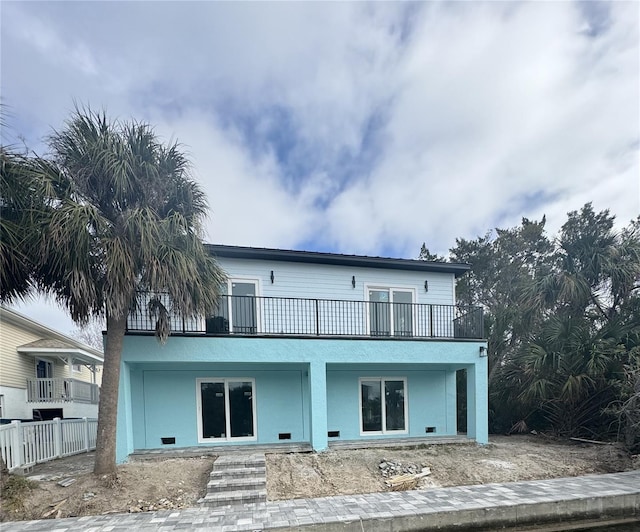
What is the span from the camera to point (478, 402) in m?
10.4

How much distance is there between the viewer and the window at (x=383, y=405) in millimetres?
10930

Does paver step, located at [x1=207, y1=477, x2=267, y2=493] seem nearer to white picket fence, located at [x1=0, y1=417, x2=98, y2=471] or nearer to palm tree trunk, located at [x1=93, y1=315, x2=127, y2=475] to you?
palm tree trunk, located at [x1=93, y1=315, x2=127, y2=475]

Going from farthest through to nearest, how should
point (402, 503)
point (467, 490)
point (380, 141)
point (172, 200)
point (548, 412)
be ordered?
point (380, 141)
point (548, 412)
point (172, 200)
point (467, 490)
point (402, 503)

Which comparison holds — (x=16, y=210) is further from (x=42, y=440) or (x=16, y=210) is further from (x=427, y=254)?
(x=427, y=254)

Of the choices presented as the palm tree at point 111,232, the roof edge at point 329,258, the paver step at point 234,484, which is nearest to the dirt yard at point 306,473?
the paver step at point 234,484

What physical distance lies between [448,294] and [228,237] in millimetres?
7315

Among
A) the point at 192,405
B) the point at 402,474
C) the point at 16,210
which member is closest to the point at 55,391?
the point at 192,405

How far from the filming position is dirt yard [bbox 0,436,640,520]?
6352 millimetres

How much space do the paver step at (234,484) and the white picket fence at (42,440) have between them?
154 inches

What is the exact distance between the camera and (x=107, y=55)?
27.8ft

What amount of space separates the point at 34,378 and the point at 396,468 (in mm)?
15386

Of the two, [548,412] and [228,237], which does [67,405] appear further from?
[548,412]

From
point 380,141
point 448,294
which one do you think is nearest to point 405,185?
point 380,141

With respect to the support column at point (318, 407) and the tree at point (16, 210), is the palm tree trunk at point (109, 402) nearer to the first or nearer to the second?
the tree at point (16, 210)
